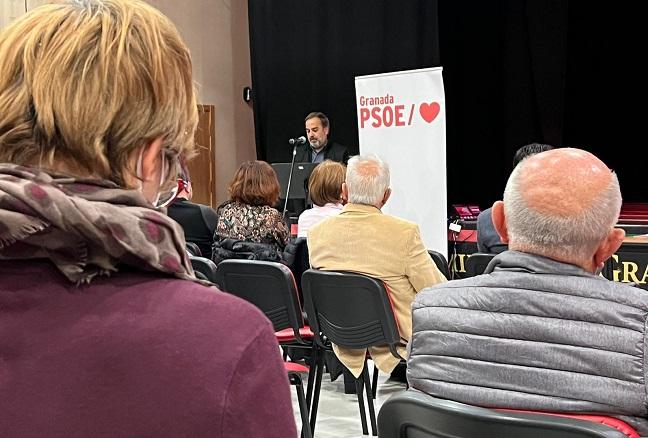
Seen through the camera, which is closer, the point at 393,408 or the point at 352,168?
the point at 393,408

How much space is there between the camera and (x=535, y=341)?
5.47 feet

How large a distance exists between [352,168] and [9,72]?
10.1ft

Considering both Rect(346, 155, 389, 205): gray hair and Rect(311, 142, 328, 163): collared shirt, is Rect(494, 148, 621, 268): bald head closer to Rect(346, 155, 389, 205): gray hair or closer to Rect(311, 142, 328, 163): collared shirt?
Rect(346, 155, 389, 205): gray hair

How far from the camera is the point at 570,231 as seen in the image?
1.78 m

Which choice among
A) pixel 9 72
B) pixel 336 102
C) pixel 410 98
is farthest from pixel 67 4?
pixel 336 102

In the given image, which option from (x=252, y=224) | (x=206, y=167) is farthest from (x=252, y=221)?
(x=206, y=167)

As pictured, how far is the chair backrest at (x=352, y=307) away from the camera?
138 inches

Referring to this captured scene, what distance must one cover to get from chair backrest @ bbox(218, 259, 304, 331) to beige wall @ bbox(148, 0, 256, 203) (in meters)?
6.77

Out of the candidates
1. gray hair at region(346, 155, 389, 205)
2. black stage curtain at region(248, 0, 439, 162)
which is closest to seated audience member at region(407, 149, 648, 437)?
gray hair at region(346, 155, 389, 205)

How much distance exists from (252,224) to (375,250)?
97cm

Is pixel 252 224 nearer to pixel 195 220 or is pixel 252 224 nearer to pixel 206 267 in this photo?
pixel 195 220

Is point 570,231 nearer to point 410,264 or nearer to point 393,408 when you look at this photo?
point 393,408

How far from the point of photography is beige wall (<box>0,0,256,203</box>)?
34.5 ft

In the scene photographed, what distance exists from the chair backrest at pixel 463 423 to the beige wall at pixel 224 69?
360 inches
